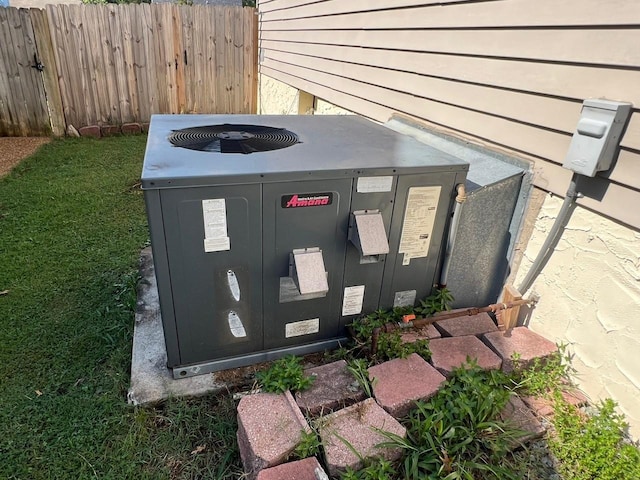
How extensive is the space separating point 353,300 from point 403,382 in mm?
486

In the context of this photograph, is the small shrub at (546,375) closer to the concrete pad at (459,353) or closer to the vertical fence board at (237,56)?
the concrete pad at (459,353)

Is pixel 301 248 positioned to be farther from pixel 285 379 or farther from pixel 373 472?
pixel 373 472

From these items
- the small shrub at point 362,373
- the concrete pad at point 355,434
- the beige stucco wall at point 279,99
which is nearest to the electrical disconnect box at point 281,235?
the small shrub at point 362,373

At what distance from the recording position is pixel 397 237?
2.08 meters

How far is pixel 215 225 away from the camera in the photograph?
1751 millimetres

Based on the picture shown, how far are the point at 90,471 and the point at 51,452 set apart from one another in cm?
22

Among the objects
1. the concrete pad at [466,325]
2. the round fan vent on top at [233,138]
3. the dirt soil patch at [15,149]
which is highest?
the round fan vent on top at [233,138]

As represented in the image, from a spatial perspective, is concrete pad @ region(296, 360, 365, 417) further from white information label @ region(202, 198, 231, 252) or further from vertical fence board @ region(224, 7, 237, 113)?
vertical fence board @ region(224, 7, 237, 113)

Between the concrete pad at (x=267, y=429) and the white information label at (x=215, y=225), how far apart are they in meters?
0.64

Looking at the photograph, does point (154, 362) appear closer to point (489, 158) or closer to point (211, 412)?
point (211, 412)

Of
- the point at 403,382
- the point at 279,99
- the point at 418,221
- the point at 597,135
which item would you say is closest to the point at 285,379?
the point at 403,382

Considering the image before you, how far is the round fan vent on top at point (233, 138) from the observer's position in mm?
2051

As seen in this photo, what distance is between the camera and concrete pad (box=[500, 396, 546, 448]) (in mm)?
1704

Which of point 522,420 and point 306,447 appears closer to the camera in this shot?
point 306,447
